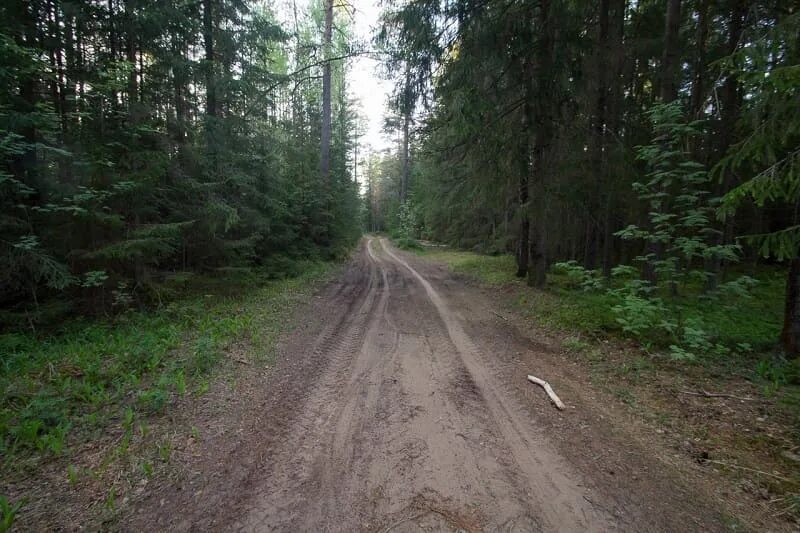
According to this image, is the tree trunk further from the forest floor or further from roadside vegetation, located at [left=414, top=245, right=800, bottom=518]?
the forest floor

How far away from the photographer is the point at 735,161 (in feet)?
12.4

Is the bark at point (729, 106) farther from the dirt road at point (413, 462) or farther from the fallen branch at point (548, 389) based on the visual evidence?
the dirt road at point (413, 462)

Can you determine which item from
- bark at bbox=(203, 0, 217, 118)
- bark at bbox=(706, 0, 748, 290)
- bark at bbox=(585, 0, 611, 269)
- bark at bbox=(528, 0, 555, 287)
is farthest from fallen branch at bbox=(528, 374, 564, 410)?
bark at bbox=(203, 0, 217, 118)

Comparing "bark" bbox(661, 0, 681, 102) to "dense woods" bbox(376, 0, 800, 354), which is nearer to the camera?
"bark" bbox(661, 0, 681, 102)

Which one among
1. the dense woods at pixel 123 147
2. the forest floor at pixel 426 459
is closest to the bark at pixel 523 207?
the forest floor at pixel 426 459

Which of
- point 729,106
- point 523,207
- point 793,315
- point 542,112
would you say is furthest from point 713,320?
point 542,112

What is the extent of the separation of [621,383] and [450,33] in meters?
9.12

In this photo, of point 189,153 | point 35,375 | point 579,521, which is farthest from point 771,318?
point 189,153

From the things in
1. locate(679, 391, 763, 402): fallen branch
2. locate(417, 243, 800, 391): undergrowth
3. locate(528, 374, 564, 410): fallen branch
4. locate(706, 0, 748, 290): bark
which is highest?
locate(706, 0, 748, 290): bark

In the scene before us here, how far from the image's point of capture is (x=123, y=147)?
6.82 m

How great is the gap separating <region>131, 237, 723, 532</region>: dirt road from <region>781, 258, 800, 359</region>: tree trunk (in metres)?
3.82

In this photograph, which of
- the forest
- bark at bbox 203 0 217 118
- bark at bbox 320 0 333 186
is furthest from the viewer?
bark at bbox 320 0 333 186

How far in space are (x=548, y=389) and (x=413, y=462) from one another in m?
2.35

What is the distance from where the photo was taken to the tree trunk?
16.7ft
